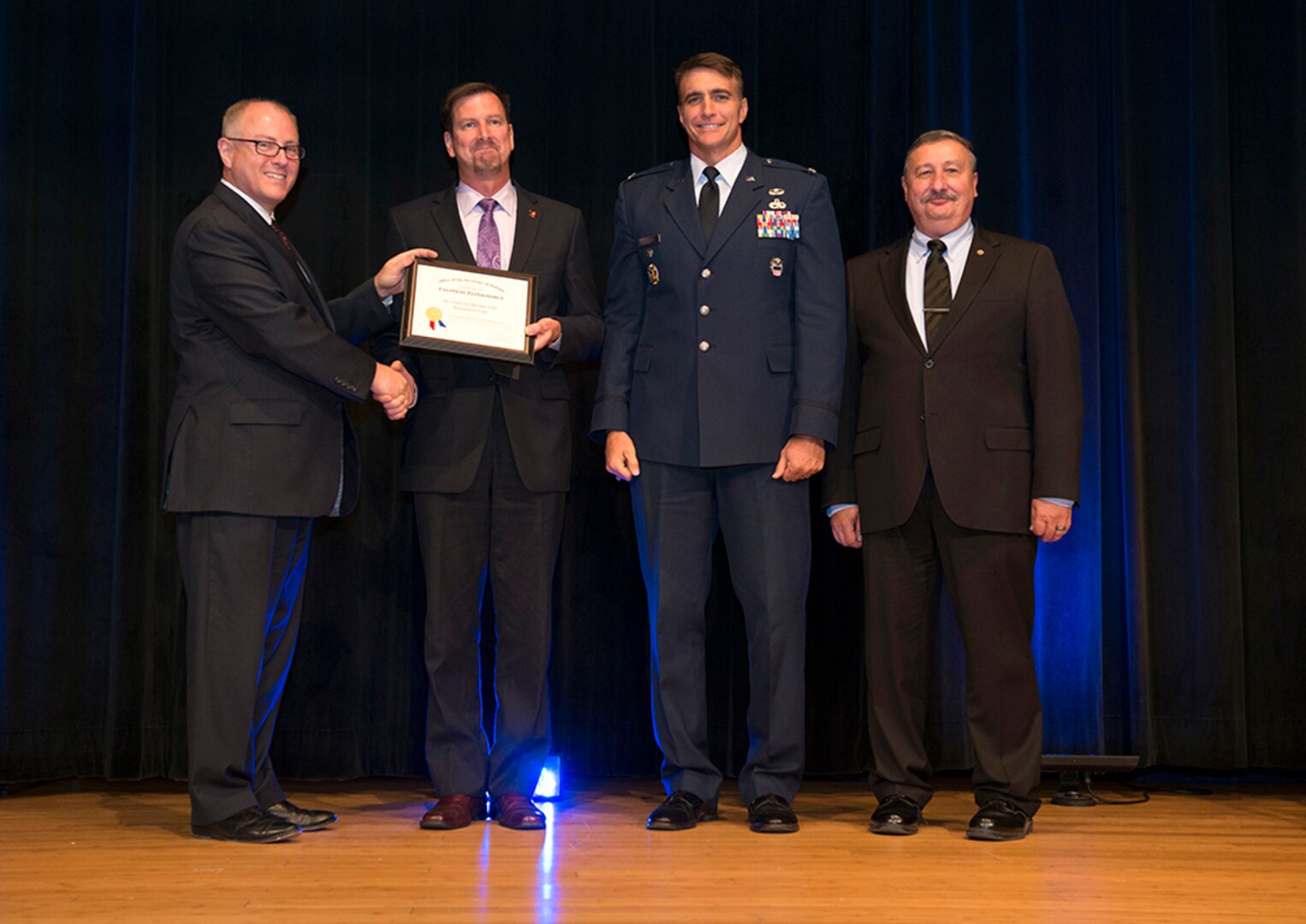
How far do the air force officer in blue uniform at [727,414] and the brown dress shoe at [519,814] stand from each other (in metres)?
0.33

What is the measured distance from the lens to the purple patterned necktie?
3234 millimetres

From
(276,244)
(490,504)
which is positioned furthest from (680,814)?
(276,244)

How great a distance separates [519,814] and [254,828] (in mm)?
630

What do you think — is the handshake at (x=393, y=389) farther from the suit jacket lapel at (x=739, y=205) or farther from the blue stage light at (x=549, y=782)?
the blue stage light at (x=549, y=782)

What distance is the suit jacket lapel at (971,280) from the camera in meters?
3.10

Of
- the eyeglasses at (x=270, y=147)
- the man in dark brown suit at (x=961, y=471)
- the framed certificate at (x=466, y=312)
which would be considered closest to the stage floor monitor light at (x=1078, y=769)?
the man in dark brown suit at (x=961, y=471)

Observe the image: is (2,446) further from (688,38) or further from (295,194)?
(688,38)

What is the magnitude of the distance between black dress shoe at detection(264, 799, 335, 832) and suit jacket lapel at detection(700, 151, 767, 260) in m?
1.75

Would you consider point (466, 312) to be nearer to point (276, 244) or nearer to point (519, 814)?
point (276, 244)

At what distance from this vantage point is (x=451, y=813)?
9.78 ft

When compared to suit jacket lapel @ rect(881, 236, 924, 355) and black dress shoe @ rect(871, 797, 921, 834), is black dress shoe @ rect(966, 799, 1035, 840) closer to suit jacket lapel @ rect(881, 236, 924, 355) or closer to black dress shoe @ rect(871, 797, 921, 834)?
black dress shoe @ rect(871, 797, 921, 834)

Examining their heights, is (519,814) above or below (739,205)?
below

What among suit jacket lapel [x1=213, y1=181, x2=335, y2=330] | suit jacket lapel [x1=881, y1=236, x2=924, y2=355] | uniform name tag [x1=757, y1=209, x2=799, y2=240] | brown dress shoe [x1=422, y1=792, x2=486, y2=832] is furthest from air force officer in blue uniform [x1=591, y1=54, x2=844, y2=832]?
suit jacket lapel [x1=213, y1=181, x2=335, y2=330]

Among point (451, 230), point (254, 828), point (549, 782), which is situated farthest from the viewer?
point (549, 782)
